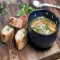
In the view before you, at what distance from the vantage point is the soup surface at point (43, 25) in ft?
4.31

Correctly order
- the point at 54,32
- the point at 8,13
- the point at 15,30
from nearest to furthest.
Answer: the point at 54,32 < the point at 15,30 < the point at 8,13

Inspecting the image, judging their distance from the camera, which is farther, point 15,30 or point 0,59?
point 15,30

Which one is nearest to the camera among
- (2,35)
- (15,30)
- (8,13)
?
(2,35)

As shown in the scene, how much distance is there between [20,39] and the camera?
1326 millimetres

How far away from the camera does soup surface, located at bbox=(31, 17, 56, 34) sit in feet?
4.31

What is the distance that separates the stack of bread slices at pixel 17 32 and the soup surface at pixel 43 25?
0.30 feet

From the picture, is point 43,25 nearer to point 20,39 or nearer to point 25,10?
point 20,39

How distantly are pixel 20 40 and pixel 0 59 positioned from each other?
8.1 inches

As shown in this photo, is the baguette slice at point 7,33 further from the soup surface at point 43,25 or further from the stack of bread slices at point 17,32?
the soup surface at point 43,25

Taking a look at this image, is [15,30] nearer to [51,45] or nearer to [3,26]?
[3,26]

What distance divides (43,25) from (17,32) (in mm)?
218

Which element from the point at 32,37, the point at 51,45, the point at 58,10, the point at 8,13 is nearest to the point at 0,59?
the point at 32,37

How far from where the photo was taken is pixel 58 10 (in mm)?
1725

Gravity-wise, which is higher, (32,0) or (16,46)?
(32,0)
